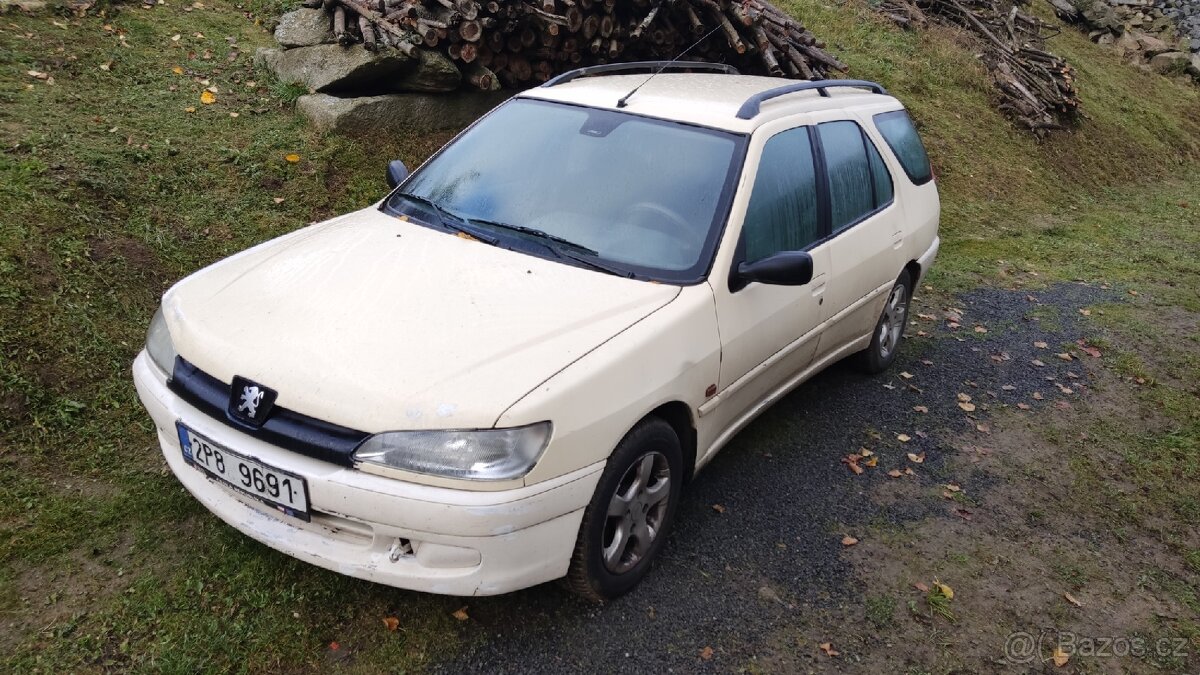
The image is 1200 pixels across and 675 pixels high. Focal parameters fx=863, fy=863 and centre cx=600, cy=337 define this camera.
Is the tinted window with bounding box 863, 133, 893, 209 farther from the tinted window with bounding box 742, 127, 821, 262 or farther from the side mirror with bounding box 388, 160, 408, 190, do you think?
the side mirror with bounding box 388, 160, 408, 190

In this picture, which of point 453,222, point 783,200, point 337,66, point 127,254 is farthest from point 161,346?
point 337,66

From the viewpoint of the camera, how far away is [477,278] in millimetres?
3229

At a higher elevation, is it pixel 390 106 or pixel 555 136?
pixel 555 136

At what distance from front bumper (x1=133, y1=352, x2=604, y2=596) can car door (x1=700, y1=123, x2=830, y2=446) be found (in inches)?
37.4

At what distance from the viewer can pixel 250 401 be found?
2.73 metres

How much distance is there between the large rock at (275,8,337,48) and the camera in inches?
280

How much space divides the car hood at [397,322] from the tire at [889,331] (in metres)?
2.47

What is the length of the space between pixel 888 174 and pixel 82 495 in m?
4.38

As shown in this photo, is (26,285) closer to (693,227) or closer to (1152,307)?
(693,227)

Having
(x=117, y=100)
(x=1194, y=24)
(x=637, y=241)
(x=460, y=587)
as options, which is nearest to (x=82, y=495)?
(x=460, y=587)

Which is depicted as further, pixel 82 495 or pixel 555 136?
pixel 555 136

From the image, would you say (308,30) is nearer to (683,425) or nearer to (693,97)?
(693,97)

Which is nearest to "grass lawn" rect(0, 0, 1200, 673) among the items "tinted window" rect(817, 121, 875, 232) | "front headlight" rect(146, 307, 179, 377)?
"front headlight" rect(146, 307, 179, 377)

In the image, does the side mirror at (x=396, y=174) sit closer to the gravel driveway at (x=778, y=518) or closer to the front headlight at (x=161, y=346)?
the front headlight at (x=161, y=346)
